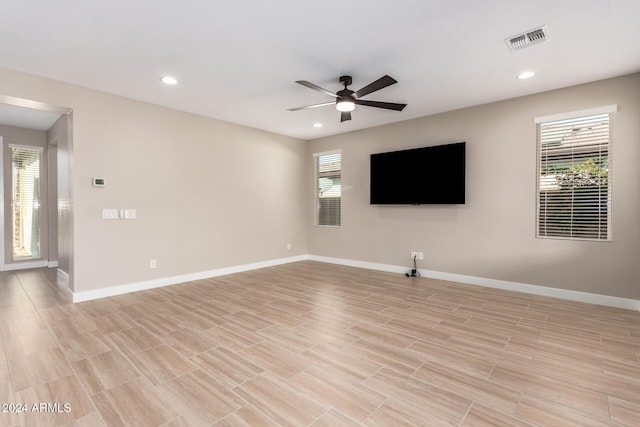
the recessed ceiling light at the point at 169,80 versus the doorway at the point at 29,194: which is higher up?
the recessed ceiling light at the point at 169,80

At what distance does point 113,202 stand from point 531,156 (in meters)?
5.96

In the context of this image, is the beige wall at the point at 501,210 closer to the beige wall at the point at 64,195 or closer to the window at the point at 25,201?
the beige wall at the point at 64,195

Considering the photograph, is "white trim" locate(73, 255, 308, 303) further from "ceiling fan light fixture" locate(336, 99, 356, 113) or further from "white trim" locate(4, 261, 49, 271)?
"ceiling fan light fixture" locate(336, 99, 356, 113)

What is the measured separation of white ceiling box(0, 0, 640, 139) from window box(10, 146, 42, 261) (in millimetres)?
3698

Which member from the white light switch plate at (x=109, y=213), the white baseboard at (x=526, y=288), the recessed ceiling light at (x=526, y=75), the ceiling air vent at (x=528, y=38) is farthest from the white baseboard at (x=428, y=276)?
the ceiling air vent at (x=528, y=38)

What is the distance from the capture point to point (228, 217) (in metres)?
5.62

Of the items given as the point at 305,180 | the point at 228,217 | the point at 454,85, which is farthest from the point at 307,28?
the point at 305,180

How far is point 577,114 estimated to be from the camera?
3914 mm

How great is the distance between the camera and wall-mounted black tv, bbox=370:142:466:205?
15.9 feet

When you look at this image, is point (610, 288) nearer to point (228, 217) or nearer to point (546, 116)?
point (546, 116)

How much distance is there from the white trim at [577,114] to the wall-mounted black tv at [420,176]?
104 centimetres

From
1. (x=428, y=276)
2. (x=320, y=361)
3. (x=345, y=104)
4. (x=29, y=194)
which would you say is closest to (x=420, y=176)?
(x=428, y=276)

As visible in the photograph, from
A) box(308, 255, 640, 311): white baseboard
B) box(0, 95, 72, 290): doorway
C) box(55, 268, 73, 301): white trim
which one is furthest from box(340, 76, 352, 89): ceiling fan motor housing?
box(0, 95, 72, 290): doorway

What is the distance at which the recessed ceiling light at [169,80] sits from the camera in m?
3.68
